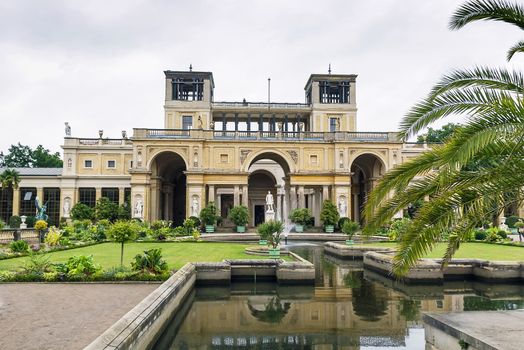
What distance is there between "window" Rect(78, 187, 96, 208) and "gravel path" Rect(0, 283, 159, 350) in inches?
1371

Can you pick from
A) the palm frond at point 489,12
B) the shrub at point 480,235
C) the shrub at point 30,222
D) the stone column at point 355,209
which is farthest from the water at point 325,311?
the shrub at point 30,222

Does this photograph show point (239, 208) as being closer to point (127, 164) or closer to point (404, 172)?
point (127, 164)

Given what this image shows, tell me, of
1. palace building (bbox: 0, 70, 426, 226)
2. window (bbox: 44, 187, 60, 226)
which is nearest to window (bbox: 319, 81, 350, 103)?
palace building (bbox: 0, 70, 426, 226)

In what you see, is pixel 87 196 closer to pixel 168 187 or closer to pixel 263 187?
pixel 168 187

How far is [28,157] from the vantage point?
6600 cm

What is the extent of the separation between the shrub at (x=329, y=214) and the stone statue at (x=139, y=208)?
15.5 meters

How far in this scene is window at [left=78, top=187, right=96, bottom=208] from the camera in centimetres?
4372

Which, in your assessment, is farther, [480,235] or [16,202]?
[16,202]

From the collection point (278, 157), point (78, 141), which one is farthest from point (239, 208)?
point (78, 141)

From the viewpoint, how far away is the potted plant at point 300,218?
119 feet

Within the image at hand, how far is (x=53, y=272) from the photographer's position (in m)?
11.4

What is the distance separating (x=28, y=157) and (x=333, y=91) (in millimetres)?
46765

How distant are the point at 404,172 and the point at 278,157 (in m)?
35.7

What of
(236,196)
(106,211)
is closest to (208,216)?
(236,196)
